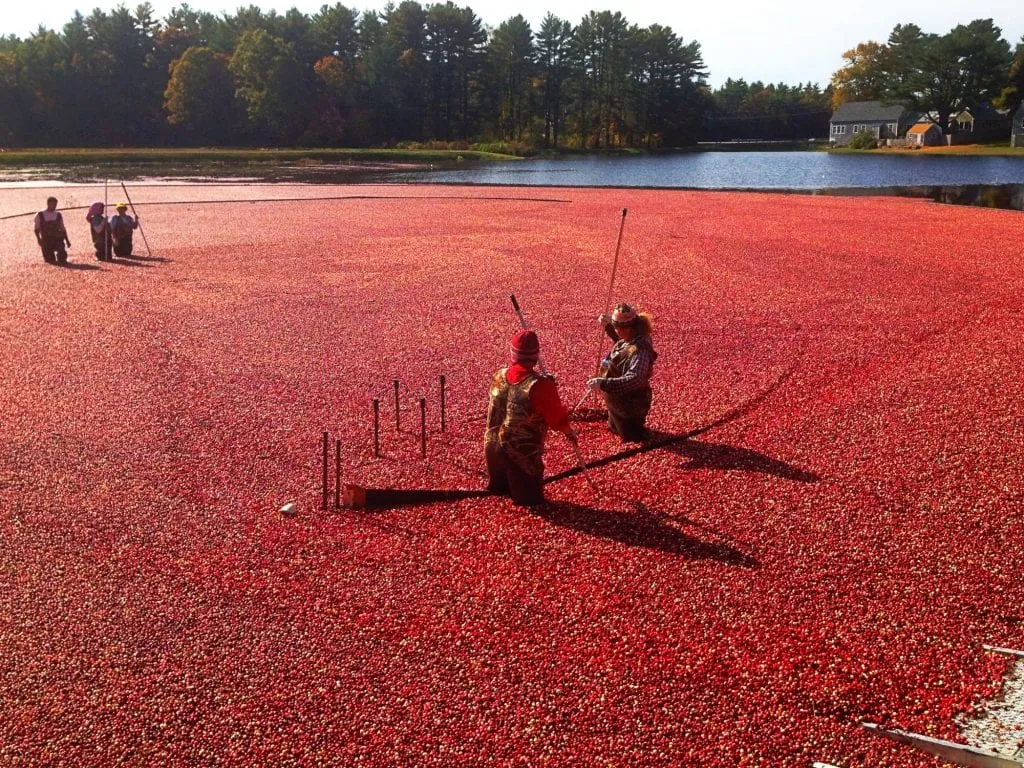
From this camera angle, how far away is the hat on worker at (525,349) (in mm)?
7582

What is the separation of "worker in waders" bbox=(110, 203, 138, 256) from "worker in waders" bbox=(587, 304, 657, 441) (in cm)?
1638

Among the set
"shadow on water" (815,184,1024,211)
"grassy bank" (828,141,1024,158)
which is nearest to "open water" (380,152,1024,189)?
"shadow on water" (815,184,1024,211)

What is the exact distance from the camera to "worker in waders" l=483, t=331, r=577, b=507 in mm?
7512

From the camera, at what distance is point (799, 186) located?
51875mm

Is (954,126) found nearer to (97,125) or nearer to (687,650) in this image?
(97,125)

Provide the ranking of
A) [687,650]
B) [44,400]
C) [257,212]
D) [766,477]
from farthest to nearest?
1. [257,212]
2. [44,400]
3. [766,477]
4. [687,650]

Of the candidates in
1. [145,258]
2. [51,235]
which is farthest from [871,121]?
[51,235]

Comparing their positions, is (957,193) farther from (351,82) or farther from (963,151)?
(351,82)

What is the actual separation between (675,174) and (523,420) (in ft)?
197

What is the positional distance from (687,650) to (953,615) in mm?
1843

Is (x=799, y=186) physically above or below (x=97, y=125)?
below

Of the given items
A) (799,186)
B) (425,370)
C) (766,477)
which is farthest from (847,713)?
(799,186)

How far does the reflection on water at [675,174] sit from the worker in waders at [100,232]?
103 feet

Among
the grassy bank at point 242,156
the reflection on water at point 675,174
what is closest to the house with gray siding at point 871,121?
the reflection on water at point 675,174
